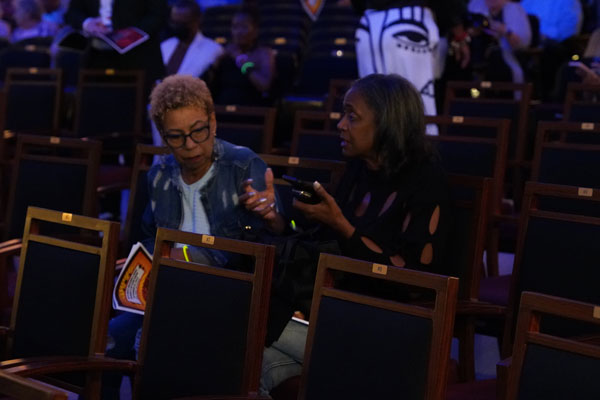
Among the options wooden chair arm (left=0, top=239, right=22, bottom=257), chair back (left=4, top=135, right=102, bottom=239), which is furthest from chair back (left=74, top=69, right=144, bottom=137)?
wooden chair arm (left=0, top=239, right=22, bottom=257)

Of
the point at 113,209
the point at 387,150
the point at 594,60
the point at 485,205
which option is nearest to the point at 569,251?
the point at 485,205

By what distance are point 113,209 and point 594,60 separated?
2571 mm

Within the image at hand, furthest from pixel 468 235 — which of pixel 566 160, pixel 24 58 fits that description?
pixel 24 58

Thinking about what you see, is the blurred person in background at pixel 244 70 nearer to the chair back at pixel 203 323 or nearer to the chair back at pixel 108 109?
the chair back at pixel 108 109

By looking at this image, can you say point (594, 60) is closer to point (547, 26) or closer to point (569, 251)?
point (547, 26)

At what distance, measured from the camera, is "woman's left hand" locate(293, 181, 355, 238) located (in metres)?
2.53

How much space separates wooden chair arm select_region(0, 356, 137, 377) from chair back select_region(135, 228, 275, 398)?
0.06 m

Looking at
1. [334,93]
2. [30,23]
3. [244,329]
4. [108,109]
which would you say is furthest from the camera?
[30,23]

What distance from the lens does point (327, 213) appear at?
2539 mm

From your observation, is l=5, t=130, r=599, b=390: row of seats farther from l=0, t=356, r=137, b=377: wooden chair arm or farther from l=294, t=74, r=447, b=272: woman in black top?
l=0, t=356, r=137, b=377: wooden chair arm

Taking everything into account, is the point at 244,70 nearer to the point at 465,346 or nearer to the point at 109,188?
the point at 109,188

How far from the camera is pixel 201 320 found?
2.28 meters

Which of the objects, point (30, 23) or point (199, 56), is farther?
point (30, 23)

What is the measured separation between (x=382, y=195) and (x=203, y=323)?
67 centimetres
